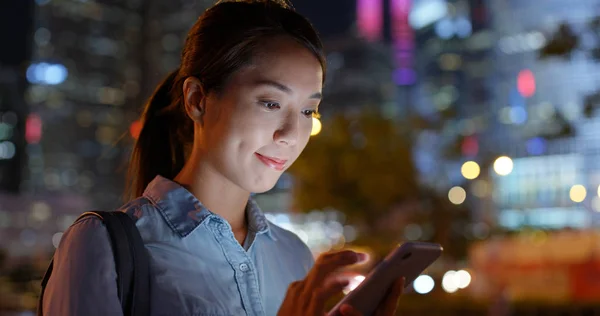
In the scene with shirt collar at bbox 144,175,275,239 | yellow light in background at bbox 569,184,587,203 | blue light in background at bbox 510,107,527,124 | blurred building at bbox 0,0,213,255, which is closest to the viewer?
shirt collar at bbox 144,175,275,239

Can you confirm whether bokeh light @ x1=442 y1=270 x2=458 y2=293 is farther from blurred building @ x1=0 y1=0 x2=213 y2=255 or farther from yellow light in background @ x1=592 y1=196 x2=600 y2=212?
yellow light in background @ x1=592 y1=196 x2=600 y2=212

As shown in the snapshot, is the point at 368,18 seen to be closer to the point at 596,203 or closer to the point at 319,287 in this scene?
the point at 596,203

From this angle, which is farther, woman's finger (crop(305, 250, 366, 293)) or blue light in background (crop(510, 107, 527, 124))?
blue light in background (crop(510, 107, 527, 124))

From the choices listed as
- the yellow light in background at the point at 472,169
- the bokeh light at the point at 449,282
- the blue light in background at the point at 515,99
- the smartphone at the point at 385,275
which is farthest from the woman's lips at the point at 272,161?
the blue light in background at the point at 515,99

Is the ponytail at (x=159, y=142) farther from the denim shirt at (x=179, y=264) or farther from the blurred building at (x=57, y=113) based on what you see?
the blurred building at (x=57, y=113)

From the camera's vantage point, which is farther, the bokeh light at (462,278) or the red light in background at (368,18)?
the red light in background at (368,18)

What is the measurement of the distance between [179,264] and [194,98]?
0.44 meters

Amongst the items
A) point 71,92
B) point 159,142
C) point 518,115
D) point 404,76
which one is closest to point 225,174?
point 159,142

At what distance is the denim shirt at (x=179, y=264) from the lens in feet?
5.08

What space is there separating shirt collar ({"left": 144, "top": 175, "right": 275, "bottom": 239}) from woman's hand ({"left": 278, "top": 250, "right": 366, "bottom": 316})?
1.39ft

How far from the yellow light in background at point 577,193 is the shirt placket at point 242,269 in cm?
5996

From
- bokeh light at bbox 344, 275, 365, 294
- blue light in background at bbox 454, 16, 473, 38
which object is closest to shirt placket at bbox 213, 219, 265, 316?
bokeh light at bbox 344, 275, 365, 294

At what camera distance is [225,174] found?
190 centimetres

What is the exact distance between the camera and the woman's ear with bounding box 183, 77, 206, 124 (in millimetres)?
1914
